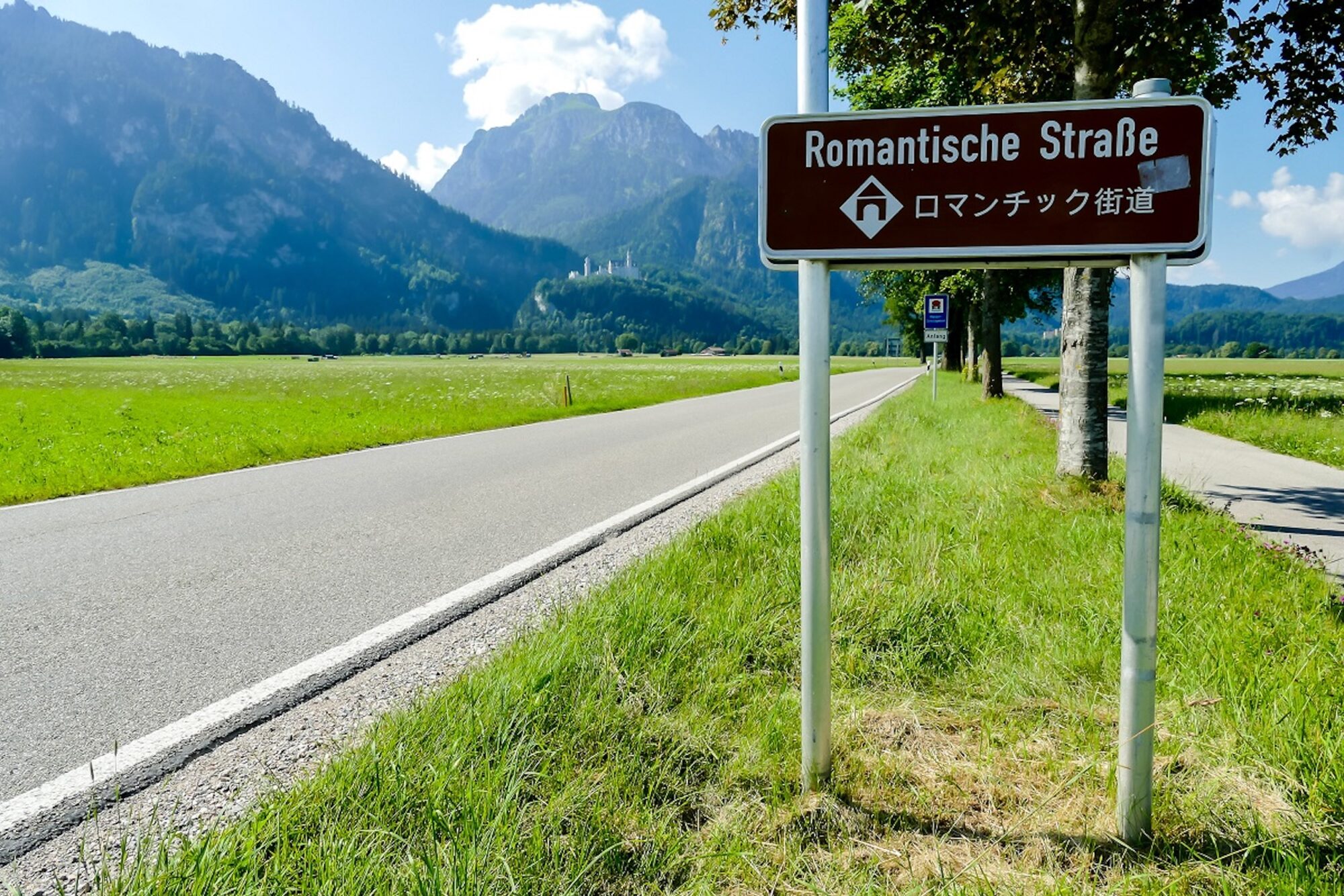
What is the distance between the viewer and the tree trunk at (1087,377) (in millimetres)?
6672

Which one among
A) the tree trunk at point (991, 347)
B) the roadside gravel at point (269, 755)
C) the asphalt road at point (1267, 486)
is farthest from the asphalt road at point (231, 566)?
the tree trunk at point (991, 347)

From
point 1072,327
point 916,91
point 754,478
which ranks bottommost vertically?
point 754,478

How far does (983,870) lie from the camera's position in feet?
6.49

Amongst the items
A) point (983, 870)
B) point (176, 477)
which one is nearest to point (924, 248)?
point (983, 870)

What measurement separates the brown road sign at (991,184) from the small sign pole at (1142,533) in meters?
0.11

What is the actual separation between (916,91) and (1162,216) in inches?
718

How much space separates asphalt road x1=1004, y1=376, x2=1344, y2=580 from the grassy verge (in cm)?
217

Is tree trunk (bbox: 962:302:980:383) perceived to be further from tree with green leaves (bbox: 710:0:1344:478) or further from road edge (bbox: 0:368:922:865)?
road edge (bbox: 0:368:922:865)

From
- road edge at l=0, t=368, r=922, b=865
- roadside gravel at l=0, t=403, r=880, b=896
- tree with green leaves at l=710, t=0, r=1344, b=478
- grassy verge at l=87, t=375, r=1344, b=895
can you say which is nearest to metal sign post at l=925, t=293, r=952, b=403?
tree with green leaves at l=710, t=0, r=1344, b=478

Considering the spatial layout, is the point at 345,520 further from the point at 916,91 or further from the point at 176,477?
the point at 916,91

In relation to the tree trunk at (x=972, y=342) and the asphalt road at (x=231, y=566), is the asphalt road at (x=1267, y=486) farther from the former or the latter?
the tree trunk at (x=972, y=342)

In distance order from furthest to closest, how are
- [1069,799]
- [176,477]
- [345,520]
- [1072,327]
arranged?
[176,477] < [1072,327] < [345,520] < [1069,799]

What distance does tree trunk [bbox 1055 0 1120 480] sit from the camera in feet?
21.1

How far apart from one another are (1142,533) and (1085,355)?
5.33m
